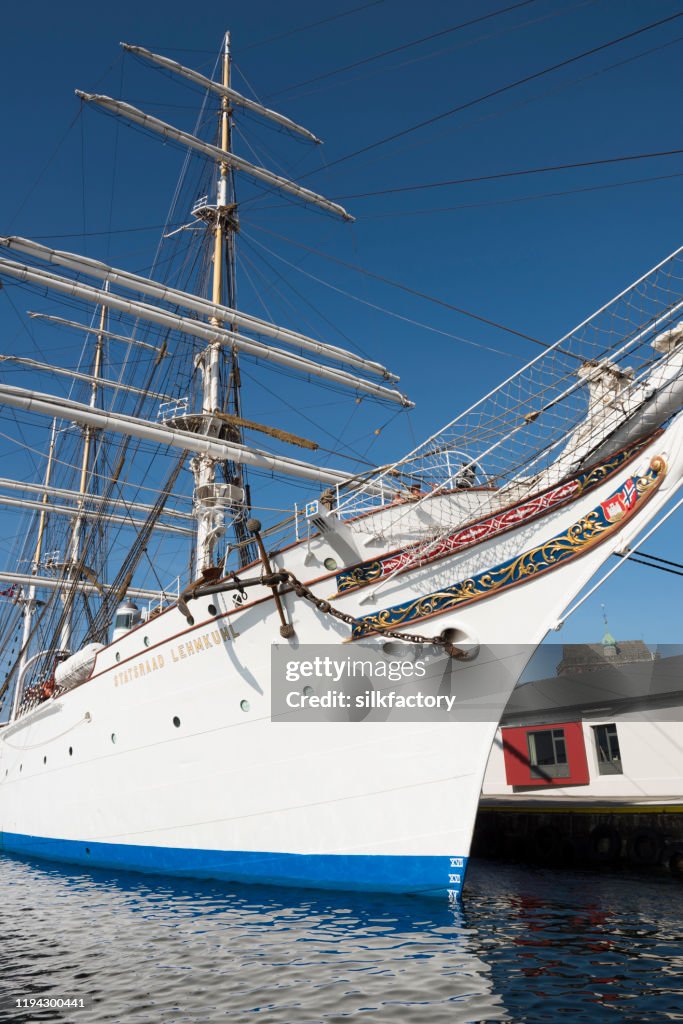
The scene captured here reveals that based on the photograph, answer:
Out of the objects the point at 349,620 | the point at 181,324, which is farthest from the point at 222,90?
the point at 349,620

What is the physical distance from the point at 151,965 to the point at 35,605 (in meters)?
29.1

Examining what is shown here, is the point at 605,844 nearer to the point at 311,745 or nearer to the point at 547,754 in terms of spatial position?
the point at 547,754

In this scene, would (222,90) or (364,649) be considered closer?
(364,649)

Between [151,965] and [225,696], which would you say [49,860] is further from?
[151,965]

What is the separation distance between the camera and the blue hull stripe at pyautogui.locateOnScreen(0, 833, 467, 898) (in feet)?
30.9

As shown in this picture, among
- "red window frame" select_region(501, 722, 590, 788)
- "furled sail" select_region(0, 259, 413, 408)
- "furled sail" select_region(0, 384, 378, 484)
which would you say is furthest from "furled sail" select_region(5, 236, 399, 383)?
"red window frame" select_region(501, 722, 590, 788)

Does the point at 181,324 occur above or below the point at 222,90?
below

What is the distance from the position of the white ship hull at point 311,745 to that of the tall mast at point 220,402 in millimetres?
2388

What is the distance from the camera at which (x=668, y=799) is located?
15.4 metres

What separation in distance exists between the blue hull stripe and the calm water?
19 cm

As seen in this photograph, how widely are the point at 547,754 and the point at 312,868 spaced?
11.4 meters

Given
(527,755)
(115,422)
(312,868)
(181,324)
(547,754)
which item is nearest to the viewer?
(312,868)

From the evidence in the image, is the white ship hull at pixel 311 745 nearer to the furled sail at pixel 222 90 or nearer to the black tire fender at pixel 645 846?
the black tire fender at pixel 645 846

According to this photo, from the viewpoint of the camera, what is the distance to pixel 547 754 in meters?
19.6
